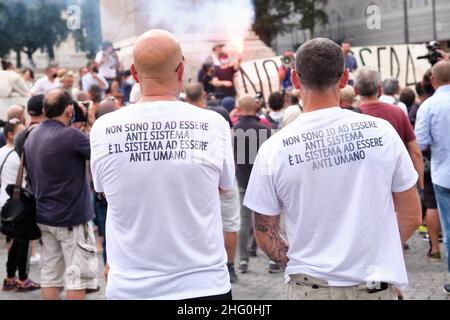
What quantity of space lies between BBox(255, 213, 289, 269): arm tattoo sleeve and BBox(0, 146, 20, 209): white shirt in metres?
4.14

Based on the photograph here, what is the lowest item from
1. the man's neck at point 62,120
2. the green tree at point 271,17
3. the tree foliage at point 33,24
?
the man's neck at point 62,120

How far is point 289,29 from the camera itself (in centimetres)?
3188

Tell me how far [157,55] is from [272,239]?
0.95 meters

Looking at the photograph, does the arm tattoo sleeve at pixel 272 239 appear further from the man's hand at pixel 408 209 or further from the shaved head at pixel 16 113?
the shaved head at pixel 16 113

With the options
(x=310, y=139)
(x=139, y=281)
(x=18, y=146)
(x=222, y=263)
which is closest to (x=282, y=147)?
(x=310, y=139)

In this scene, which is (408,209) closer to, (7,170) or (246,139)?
(246,139)

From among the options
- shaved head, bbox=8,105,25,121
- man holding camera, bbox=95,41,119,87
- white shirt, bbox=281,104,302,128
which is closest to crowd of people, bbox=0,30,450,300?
shaved head, bbox=8,105,25,121

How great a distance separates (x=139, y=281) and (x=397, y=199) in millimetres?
1142

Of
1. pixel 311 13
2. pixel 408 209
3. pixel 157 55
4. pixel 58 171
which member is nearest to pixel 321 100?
pixel 408 209

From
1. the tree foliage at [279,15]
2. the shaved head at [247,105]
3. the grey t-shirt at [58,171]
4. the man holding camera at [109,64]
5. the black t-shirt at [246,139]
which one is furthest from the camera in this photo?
the tree foliage at [279,15]

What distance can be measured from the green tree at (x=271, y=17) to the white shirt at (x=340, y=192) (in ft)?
93.6

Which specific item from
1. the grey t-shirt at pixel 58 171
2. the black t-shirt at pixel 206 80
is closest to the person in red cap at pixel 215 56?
the black t-shirt at pixel 206 80

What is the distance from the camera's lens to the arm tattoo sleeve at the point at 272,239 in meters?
2.96

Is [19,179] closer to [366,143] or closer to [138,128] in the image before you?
[138,128]
